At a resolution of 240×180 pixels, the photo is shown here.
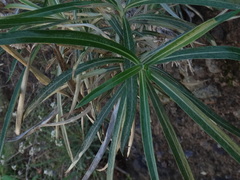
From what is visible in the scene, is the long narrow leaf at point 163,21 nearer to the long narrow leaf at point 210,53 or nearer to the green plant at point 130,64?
the green plant at point 130,64

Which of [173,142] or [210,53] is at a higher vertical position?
[210,53]

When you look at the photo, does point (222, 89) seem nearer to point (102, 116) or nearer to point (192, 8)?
point (192, 8)

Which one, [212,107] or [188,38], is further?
[212,107]

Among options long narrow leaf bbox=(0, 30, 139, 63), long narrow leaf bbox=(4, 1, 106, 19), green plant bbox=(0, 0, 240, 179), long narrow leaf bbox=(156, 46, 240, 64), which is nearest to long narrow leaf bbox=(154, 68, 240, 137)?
green plant bbox=(0, 0, 240, 179)

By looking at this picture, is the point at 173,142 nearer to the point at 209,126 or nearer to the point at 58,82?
the point at 209,126

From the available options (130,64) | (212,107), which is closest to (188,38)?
(130,64)

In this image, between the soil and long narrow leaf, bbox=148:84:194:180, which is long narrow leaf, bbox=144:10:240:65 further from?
the soil
